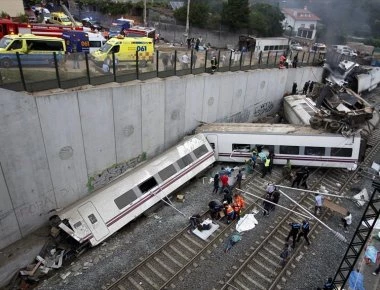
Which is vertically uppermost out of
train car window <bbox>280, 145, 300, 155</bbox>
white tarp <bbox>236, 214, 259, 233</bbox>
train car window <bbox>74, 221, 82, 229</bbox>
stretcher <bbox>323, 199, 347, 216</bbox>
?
train car window <bbox>280, 145, 300, 155</bbox>

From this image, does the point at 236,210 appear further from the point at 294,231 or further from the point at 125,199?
the point at 125,199

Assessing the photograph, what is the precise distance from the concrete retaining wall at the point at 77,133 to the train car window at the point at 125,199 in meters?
1.94

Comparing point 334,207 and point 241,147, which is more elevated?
point 241,147

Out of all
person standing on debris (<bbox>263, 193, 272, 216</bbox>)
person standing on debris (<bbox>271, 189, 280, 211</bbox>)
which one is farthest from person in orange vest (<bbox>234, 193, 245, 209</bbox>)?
person standing on debris (<bbox>271, 189, 280, 211</bbox>)

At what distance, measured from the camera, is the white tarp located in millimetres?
14110

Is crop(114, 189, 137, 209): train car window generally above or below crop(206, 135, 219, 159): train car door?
below

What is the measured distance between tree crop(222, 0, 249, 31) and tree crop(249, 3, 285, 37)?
1879 millimetres

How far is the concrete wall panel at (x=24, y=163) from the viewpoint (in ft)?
36.4

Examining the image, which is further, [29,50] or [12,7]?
[12,7]

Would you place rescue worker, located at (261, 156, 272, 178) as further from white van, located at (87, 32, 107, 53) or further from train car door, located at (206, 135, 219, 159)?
white van, located at (87, 32, 107, 53)

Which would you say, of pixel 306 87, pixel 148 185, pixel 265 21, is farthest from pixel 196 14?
pixel 148 185

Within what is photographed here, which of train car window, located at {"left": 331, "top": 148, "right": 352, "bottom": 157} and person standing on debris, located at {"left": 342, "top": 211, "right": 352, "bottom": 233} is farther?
train car window, located at {"left": 331, "top": 148, "right": 352, "bottom": 157}

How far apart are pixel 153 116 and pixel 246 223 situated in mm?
7629

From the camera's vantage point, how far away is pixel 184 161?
1717 cm
